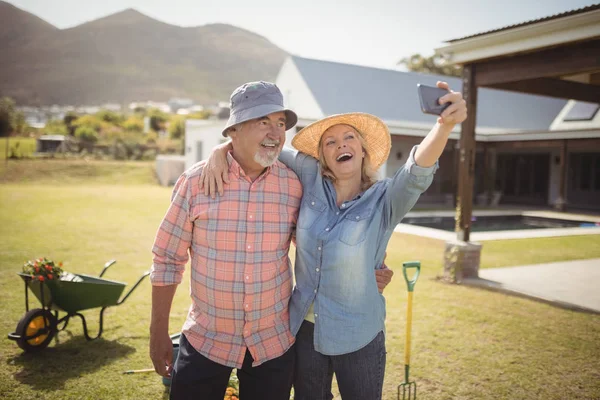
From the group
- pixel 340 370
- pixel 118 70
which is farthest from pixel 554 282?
pixel 118 70

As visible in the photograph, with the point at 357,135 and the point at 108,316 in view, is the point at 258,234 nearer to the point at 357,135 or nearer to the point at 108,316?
the point at 357,135

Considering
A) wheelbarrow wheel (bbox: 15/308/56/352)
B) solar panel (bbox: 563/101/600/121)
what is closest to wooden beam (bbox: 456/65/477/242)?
wheelbarrow wheel (bbox: 15/308/56/352)

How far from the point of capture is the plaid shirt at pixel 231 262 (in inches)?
88.7

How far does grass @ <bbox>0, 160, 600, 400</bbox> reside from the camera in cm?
398

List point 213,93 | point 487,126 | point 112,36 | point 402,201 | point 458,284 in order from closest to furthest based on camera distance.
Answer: point 402,201 → point 458,284 → point 487,126 → point 213,93 → point 112,36

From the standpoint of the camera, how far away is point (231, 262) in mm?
2250

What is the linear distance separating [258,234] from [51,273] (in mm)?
3125

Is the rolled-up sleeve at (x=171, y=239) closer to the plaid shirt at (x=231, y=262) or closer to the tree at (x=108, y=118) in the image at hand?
the plaid shirt at (x=231, y=262)

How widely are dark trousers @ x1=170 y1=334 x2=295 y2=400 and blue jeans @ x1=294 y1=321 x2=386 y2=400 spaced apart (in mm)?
81

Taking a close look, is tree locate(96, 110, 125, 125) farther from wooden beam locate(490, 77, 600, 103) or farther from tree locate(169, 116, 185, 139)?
wooden beam locate(490, 77, 600, 103)

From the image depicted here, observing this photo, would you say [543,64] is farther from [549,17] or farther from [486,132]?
[486,132]

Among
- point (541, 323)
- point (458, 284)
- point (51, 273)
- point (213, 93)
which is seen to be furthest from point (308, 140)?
point (213, 93)

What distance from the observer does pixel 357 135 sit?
8.13 ft

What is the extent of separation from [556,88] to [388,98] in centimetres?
1422
